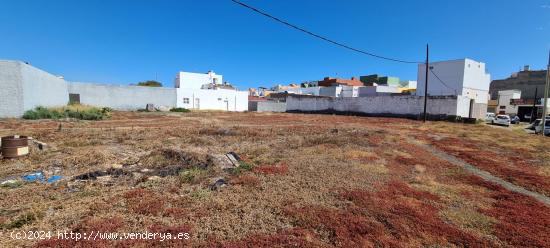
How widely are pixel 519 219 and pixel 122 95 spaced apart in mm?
43351

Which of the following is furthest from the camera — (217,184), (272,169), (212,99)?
(212,99)

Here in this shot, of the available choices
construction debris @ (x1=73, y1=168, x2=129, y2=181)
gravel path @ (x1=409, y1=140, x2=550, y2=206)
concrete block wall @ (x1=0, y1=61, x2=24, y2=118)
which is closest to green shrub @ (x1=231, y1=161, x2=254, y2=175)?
construction debris @ (x1=73, y1=168, x2=129, y2=181)

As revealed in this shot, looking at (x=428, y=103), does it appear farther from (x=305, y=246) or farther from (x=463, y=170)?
(x=305, y=246)

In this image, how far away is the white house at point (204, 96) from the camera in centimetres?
4212

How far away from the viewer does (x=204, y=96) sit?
4372cm

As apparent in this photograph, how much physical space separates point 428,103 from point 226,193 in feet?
114

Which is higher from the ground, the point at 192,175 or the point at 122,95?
the point at 122,95

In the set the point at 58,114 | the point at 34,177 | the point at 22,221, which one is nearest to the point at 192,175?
the point at 22,221

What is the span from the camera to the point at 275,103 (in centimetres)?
4844

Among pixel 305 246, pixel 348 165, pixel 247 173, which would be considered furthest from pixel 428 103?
pixel 305 246

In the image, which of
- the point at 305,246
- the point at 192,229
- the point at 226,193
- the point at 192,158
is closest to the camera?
the point at 305,246

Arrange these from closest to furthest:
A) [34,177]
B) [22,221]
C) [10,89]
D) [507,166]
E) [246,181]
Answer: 1. [22,221]
2. [34,177]
3. [246,181]
4. [507,166]
5. [10,89]

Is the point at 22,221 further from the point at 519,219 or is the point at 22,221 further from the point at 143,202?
the point at 519,219

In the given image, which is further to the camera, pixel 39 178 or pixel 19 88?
pixel 19 88
